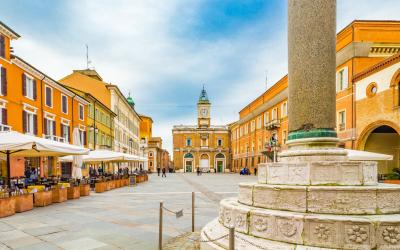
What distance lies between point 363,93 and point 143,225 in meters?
18.5

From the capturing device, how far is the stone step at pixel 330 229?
368 cm

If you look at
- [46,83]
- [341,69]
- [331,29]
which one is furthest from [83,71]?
[331,29]

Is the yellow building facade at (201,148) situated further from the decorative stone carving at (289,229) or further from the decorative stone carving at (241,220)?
the decorative stone carving at (289,229)

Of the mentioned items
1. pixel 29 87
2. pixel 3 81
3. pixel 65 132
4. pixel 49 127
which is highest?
pixel 29 87

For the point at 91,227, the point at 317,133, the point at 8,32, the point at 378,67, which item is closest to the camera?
the point at 317,133

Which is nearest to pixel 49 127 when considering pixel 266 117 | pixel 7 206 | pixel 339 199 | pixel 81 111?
pixel 81 111

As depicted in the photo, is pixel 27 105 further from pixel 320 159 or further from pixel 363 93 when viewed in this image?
pixel 363 93

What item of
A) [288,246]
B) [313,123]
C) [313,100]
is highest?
[313,100]

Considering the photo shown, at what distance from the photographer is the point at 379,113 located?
60.7 ft

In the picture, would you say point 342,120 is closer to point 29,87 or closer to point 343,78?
point 343,78

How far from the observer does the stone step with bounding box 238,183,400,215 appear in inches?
157

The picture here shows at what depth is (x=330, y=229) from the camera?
12.3ft

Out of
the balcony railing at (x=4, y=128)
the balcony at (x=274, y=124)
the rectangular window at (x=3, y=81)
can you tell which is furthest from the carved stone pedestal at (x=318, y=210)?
the balcony at (x=274, y=124)

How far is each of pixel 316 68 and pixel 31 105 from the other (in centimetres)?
2025
